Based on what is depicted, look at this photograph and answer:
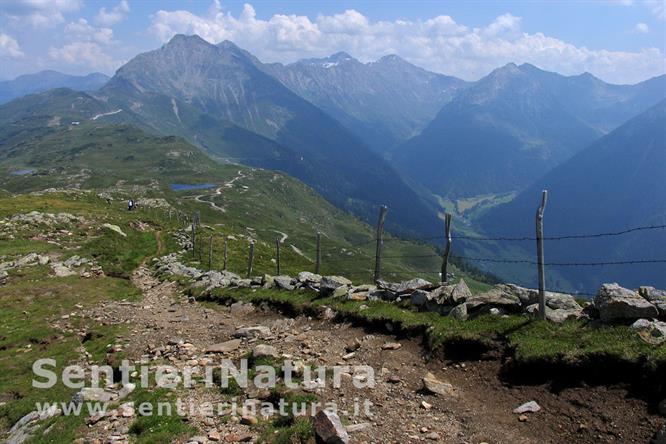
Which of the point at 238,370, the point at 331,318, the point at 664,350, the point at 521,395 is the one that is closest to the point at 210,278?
the point at 331,318

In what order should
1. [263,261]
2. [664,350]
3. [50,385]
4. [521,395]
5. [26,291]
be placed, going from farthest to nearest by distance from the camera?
[263,261]
[26,291]
[50,385]
[521,395]
[664,350]

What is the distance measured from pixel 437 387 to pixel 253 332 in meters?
9.62

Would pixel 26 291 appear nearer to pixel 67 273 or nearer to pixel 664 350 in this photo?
pixel 67 273

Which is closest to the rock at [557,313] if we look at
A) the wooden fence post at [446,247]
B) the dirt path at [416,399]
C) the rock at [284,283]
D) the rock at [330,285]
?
the dirt path at [416,399]

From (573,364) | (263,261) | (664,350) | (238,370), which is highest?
(664,350)

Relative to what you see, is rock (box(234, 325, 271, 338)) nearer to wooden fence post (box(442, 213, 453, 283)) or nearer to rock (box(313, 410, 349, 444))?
rock (box(313, 410, 349, 444))

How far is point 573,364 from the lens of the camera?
13789mm

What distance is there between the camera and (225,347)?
63.9 ft

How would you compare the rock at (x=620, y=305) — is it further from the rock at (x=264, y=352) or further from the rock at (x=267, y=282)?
the rock at (x=267, y=282)

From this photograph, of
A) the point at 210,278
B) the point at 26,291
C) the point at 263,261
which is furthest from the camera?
the point at 263,261

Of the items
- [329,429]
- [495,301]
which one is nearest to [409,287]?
[495,301]

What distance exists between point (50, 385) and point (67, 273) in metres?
24.6

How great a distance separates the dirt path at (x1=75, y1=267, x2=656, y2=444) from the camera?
38.6 ft

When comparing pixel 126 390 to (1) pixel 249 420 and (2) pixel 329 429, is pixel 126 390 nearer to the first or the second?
(1) pixel 249 420
